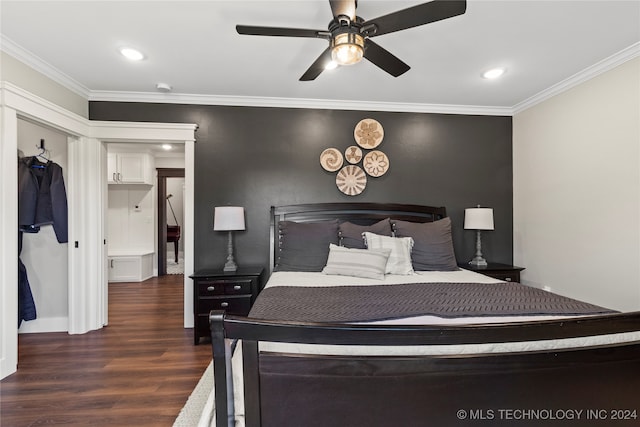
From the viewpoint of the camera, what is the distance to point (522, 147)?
359cm

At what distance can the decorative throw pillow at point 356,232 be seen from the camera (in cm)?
299

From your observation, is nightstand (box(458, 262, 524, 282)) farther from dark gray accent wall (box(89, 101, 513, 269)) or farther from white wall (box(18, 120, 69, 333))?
white wall (box(18, 120, 69, 333))

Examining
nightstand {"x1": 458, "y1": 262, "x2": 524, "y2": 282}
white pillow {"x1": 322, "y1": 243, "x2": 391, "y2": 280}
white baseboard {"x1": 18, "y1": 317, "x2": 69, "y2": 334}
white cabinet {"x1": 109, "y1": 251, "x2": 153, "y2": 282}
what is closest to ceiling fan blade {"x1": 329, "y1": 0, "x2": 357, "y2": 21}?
white pillow {"x1": 322, "y1": 243, "x2": 391, "y2": 280}

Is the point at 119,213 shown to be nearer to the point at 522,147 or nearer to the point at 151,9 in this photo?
the point at 151,9

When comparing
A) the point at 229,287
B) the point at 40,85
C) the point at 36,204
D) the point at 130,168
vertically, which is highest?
the point at 40,85

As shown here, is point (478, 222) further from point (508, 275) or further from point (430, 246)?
point (430, 246)

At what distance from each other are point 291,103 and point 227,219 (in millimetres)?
1516

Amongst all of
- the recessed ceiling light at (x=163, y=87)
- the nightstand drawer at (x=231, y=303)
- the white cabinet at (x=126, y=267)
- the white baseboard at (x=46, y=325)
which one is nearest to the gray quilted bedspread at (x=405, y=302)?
the nightstand drawer at (x=231, y=303)

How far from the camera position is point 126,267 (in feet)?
18.3

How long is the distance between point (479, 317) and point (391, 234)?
166cm

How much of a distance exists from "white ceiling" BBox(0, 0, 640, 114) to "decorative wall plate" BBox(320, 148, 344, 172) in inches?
23.2

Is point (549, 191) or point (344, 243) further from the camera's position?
point (549, 191)

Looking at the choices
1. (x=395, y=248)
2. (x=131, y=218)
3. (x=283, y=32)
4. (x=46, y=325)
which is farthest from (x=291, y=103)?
(x=131, y=218)

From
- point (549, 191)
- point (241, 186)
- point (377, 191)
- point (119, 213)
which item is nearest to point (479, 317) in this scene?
point (377, 191)
